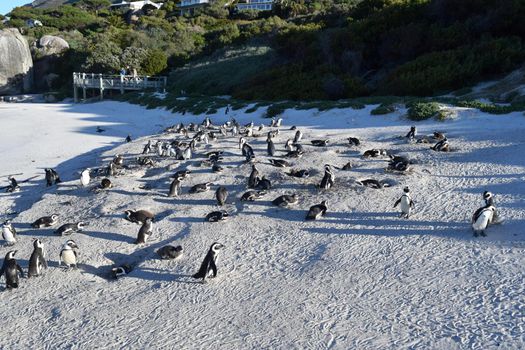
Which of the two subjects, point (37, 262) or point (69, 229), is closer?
point (37, 262)

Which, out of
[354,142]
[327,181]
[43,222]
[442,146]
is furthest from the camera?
[354,142]

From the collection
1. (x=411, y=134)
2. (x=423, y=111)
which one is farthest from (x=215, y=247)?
(x=423, y=111)

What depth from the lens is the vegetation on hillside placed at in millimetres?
20812

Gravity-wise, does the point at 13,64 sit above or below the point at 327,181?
above

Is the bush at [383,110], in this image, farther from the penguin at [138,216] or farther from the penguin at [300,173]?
the penguin at [138,216]

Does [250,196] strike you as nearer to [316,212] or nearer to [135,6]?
[316,212]

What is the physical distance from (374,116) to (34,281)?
40.3 ft

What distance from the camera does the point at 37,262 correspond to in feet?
23.4

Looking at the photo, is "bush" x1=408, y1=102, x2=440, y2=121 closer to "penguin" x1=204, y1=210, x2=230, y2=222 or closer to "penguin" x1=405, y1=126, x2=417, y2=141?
"penguin" x1=405, y1=126, x2=417, y2=141

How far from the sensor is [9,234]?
26.8ft

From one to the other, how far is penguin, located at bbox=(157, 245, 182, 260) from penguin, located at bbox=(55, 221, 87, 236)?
2010 mm

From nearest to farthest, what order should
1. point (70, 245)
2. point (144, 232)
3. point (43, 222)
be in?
point (70, 245) < point (144, 232) < point (43, 222)

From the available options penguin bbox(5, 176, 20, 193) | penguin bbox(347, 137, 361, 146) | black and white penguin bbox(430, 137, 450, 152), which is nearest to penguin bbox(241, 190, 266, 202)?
penguin bbox(347, 137, 361, 146)

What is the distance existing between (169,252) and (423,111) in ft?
35.0
